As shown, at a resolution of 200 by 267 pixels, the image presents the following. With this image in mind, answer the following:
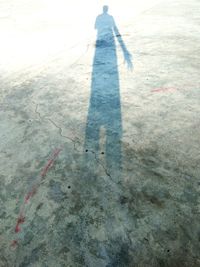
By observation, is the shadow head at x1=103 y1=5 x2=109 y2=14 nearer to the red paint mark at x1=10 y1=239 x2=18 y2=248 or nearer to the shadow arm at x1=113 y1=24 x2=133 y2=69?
the shadow arm at x1=113 y1=24 x2=133 y2=69

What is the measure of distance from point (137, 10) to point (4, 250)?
20.4 ft

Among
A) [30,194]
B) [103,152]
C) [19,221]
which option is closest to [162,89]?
[103,152]

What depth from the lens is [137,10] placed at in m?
6.46

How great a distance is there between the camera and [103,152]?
258 cm

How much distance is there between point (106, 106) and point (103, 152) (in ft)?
2.77

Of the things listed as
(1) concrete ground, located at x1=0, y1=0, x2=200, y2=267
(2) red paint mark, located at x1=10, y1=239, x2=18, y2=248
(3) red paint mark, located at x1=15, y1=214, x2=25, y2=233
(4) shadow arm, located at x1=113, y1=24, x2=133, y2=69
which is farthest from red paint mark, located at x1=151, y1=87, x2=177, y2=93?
(2) red paint mark, located at x1=10, y1=239, x2=18, y2=248

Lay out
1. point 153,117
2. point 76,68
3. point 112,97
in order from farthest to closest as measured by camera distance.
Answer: point 76,68 → point 112,97 → point 153,117

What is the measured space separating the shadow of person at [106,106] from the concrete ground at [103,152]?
1cm

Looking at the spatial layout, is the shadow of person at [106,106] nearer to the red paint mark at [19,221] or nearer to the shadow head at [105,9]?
the red paint mark at [19,221]

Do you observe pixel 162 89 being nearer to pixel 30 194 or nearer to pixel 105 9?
pixel 30 194

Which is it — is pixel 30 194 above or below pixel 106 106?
below

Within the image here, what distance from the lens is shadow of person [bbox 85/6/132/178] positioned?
8.55ft

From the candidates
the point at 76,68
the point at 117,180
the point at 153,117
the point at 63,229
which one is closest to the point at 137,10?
the point at 76,68

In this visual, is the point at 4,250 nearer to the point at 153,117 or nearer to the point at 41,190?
the point at 41,190
